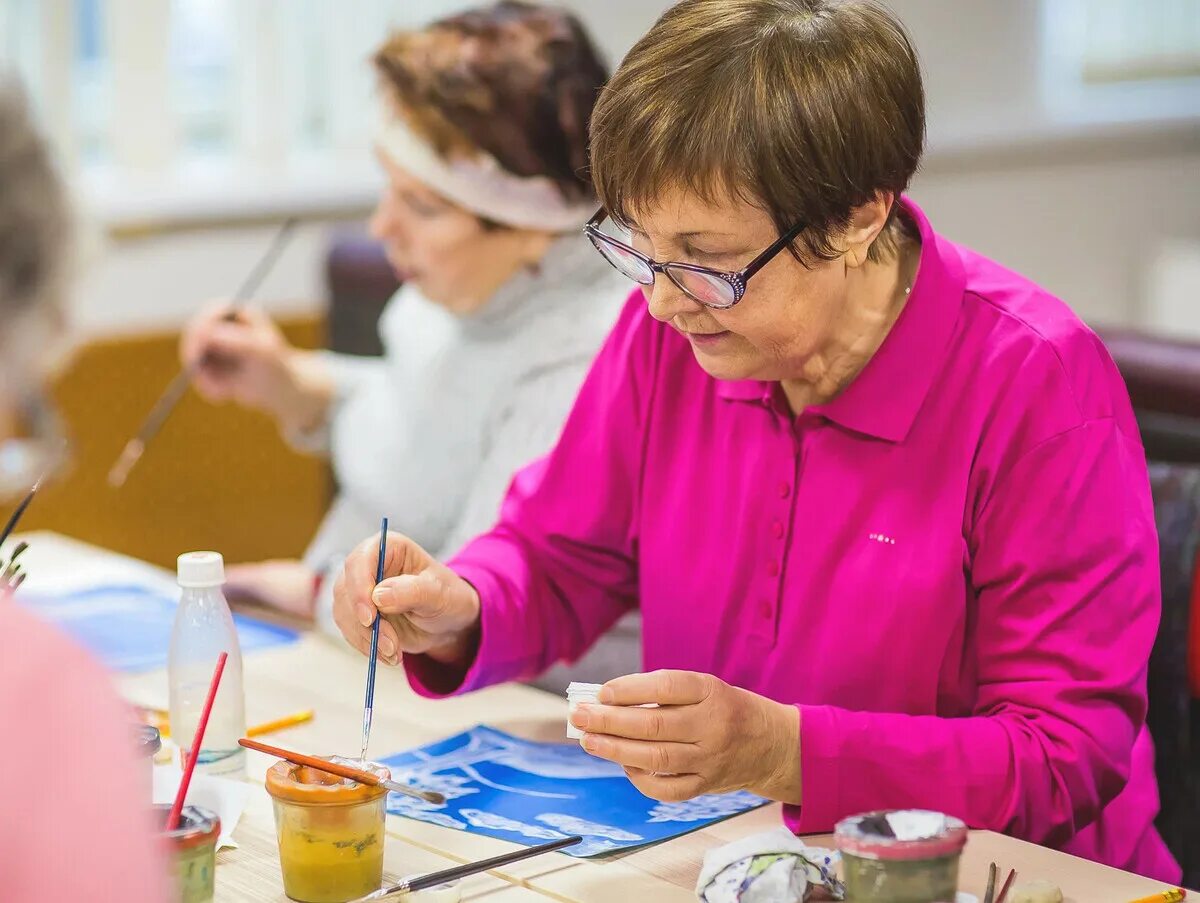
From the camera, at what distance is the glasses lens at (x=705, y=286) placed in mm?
1413

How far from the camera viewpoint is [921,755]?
1.37 m

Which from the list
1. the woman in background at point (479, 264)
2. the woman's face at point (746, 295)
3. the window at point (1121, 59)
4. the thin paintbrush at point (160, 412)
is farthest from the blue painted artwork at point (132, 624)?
the window at point (1121, 59)

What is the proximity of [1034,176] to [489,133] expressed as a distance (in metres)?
3.04

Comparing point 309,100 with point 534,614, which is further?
point 309,100

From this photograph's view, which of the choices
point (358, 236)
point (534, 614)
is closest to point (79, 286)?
point (534, 614)

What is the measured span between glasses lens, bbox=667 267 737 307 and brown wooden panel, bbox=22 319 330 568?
6.68ft

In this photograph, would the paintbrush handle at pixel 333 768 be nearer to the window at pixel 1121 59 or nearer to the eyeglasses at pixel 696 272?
the eyeglasses at pixel 696 272

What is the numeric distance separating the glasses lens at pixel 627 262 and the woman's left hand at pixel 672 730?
0.38 m

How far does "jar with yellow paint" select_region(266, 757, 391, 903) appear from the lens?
122 cm

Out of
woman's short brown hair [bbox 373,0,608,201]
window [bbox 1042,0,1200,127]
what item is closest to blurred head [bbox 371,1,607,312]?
woman's short brown hair [bbox 373,0,608,201]

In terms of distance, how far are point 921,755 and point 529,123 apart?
113cm

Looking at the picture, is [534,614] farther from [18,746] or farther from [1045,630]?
[18,746]

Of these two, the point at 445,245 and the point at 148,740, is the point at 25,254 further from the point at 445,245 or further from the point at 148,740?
the point at 445,245

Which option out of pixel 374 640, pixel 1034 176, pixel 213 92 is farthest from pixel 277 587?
pixel 1034 176
